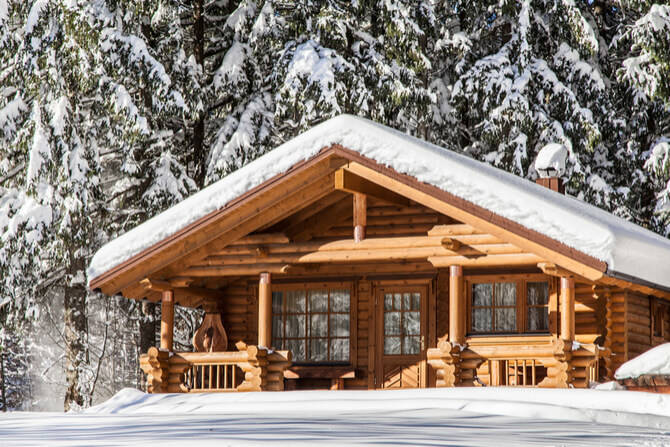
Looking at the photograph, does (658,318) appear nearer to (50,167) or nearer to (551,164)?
(551,164)

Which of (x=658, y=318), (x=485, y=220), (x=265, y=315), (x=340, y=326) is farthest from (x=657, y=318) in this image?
(x=265, y=315)

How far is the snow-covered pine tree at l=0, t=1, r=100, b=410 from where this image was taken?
2373 cm

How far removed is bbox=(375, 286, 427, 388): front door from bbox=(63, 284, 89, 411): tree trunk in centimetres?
846

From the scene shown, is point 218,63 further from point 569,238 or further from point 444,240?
point 569,238

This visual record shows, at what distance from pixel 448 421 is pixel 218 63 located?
17.1m

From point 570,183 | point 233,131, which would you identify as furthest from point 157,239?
point 570,183

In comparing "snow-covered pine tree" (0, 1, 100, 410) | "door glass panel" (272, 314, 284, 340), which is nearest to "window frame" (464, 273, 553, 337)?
"door glass panel" (272, 314, 284, 340)

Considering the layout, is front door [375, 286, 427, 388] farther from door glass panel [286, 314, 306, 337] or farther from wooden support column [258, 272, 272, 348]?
wooden support column [258, 272, 272, 348]

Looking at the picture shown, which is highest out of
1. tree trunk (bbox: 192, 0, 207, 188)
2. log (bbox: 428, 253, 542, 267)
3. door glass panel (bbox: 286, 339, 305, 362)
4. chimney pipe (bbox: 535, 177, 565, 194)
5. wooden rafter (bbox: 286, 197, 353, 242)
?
tree trunk (bbox: 192, 0, 207, 188)

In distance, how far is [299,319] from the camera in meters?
19.6

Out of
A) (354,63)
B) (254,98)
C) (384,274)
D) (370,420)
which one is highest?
(354,63)

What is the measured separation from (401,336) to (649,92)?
1125cm

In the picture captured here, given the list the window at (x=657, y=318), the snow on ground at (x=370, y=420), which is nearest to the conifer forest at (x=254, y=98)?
the window at (x=657, y=318)

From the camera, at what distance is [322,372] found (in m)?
19.2
